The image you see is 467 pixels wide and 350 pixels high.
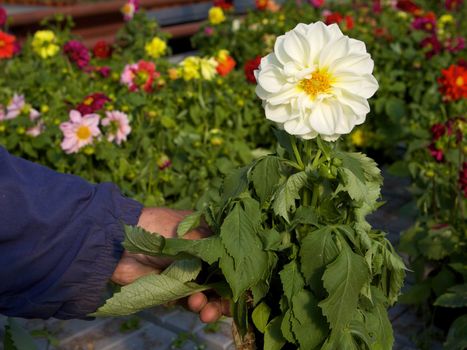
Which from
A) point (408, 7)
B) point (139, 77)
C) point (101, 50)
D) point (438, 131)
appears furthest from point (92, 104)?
point (408, 7)

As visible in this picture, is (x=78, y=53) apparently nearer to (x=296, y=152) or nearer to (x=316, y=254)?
(x=296, y=152)

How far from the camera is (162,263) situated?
1686 mm

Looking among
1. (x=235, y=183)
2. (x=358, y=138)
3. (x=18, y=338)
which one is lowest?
(x=358, y=138)

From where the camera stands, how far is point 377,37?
211 inches

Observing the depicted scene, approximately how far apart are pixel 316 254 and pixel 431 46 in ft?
12.1

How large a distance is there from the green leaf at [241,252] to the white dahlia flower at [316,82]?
19 cm

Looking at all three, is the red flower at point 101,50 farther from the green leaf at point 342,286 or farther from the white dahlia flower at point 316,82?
the green leaf at point 342,286

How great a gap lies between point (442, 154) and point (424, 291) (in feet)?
2.03

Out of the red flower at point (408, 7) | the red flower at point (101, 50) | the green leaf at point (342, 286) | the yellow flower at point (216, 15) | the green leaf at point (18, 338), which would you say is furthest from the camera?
the red flower at point (408, 7)

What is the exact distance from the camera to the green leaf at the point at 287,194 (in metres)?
1.39

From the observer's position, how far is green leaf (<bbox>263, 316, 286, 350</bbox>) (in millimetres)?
1474

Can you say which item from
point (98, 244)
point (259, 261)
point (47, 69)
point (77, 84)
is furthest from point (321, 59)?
point (47, 69)

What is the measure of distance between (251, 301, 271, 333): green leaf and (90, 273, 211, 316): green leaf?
0.44 feet

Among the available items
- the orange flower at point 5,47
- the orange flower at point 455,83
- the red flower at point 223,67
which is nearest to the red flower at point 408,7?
the orange flower at point 455,83
